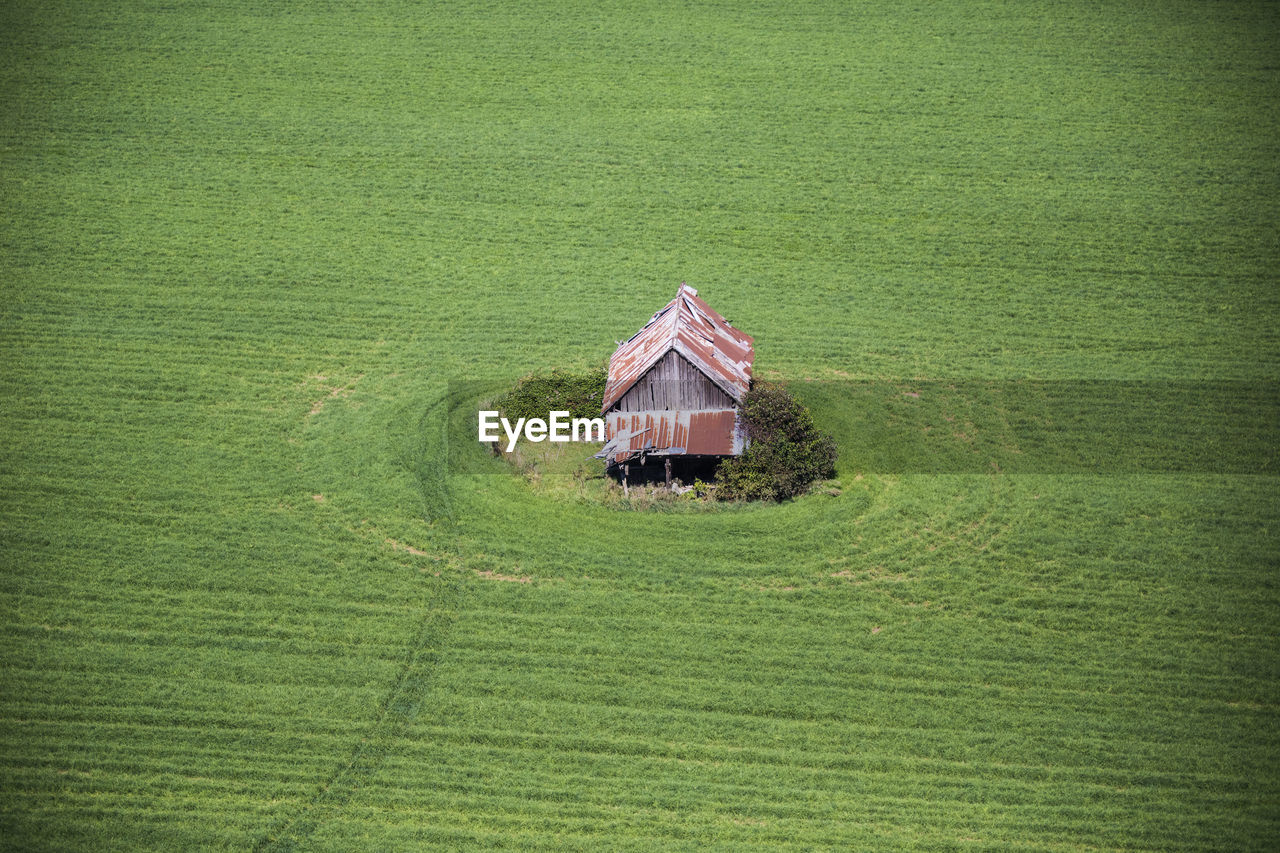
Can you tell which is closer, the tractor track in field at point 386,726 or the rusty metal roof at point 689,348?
the tractor track in field at point 386,726

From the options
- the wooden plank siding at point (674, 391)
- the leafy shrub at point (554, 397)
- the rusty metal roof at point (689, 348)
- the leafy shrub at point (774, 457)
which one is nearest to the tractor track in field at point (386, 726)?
the leafy shrub at point (554, 397)

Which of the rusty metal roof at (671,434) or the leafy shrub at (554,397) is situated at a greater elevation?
the leafy shrub at (554,397)

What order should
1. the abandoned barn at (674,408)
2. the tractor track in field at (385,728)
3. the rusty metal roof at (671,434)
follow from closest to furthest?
the tractor track in field at (385,728) < the rusty metal roof at (671,434) < the abandoned barn at (674,408)

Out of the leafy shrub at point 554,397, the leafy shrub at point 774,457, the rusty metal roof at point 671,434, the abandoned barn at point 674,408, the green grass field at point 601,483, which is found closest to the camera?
the green grass field at point 601,483

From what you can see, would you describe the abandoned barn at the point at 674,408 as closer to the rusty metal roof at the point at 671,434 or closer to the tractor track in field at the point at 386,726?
the rusty metal roof at the point at 671,434

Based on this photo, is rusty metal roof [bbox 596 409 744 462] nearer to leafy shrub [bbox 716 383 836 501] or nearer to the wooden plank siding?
the wooden plank siding

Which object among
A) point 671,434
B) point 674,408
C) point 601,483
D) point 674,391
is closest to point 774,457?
point 671,434

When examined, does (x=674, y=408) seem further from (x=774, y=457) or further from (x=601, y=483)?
(x=774, y=457)

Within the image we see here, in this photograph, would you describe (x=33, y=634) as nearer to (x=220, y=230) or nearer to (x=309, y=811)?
(x=309, y=811)

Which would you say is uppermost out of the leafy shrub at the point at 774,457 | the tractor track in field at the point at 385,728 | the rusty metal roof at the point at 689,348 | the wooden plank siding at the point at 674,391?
the rusty metal roof at the point at 689,348
